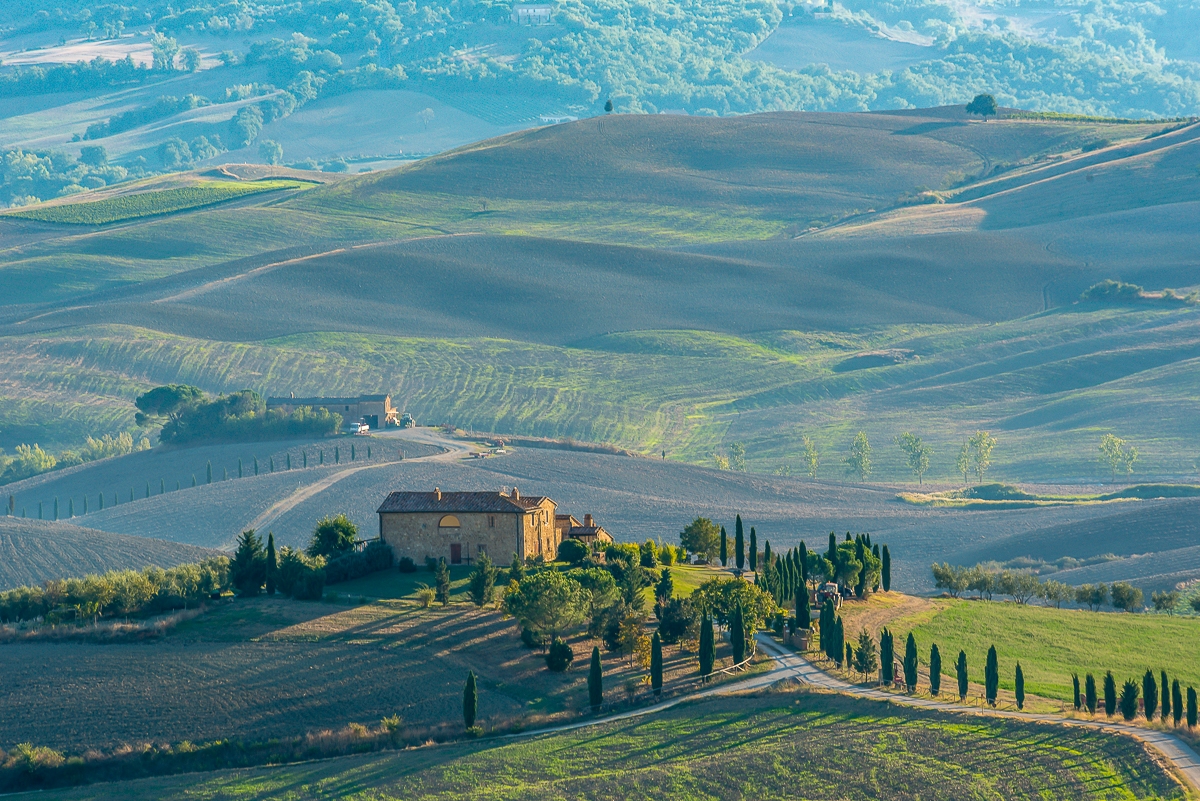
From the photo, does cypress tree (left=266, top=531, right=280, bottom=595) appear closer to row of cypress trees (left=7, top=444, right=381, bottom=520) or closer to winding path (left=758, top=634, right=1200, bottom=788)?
winding path (left=758, top=634, right=1200, bottom=788)

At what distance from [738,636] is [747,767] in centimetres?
1175

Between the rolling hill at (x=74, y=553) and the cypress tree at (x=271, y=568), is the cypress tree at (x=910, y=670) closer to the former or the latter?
the cypress tree at (x=271, y=568)

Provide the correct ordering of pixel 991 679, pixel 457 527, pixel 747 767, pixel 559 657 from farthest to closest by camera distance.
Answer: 1. pixel 457 527
2. pixel 559 657
3. pixel 991 679
4. pixel 747 767

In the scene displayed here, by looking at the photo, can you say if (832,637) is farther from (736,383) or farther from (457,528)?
(736,383)

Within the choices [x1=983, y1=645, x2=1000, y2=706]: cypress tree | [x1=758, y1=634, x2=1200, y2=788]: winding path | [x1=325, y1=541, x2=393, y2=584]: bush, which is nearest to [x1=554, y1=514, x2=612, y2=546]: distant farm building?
[x1=325, y1=541, x2=393, y2=584]: bush

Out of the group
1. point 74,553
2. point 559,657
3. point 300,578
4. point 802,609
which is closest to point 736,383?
point 74,553

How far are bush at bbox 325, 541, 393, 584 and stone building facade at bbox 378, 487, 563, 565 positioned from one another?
1.06 meters

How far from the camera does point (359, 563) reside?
241 feet

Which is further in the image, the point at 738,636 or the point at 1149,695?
the point at 738,636

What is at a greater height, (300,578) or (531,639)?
(300,578)

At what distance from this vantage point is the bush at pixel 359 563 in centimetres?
7250

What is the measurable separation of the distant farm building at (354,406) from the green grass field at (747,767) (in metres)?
88.1

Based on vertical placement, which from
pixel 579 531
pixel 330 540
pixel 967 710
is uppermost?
pixel 330 540

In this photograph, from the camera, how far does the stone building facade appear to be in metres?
75.9
